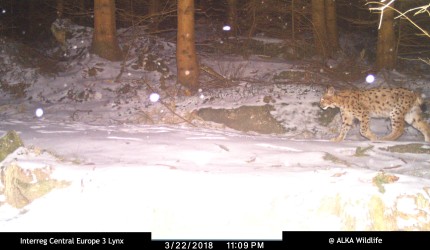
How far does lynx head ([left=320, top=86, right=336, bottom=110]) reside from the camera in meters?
10.5

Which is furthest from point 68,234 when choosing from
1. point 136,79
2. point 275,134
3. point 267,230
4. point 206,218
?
point 136,79

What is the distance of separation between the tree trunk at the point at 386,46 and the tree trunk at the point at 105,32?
9.55 meters

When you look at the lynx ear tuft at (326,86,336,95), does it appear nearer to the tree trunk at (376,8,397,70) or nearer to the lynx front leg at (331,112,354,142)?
the lynx front leg at (331,112,354,142)

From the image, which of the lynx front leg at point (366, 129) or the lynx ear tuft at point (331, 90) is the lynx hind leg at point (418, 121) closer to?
the lynx front leg at point (366, 129)

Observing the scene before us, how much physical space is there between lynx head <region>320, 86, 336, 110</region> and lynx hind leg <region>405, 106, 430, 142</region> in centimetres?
185

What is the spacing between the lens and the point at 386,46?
14781 mm

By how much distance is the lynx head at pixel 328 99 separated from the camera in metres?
10.5

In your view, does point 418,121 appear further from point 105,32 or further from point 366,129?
point 105,32

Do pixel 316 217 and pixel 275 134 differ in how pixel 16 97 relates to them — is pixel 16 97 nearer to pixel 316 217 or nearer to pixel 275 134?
pixel 275 134

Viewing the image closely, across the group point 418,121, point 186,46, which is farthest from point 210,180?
point 186,46

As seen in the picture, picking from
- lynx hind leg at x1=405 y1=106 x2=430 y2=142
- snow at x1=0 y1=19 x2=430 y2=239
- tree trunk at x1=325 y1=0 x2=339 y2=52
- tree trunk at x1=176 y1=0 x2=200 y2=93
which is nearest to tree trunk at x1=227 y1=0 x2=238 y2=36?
tree trunk at x1=325 y1=0 x2=339 y2=52

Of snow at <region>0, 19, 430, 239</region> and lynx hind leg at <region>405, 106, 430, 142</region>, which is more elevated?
lynx hind leg at <region>405, 106, 430, 142</region>

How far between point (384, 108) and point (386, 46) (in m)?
5.55

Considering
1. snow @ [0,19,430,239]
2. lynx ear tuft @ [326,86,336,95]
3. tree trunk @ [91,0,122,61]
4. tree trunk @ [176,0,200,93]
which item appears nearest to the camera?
snow @ [0,19,430,239]
